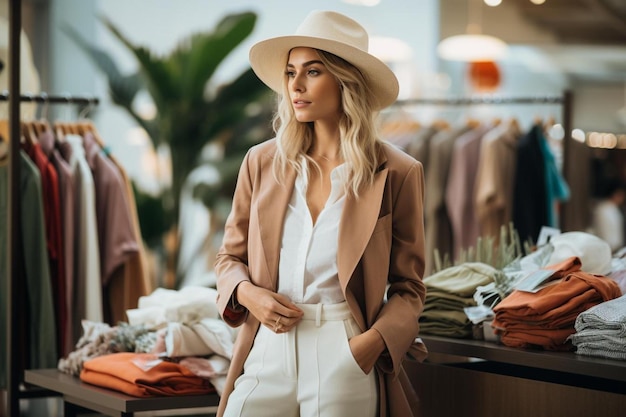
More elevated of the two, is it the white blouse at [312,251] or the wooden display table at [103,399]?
the white blouse at [312,251]

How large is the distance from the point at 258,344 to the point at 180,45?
14.7 ft

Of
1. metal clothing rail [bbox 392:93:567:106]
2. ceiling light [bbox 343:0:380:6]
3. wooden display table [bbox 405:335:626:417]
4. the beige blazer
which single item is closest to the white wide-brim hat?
the beige blazer

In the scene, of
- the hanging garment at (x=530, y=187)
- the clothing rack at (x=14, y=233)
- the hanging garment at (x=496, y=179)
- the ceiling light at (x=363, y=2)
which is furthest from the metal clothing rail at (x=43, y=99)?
the ceiling light at (x=363, y=2)

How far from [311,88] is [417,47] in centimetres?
699

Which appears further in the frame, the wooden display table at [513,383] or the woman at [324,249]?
the wooden display table at [513,383]

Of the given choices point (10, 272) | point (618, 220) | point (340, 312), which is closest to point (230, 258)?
Result: point (340, 312)

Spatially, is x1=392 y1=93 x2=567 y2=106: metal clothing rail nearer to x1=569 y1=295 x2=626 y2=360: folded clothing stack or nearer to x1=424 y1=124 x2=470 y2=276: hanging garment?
x1=424 y1=124 x2=470 y2=276: hanging garment

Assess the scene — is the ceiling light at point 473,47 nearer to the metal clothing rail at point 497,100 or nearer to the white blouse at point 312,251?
the metal clothing rail at point 497,100

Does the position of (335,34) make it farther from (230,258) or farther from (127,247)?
(127,247)

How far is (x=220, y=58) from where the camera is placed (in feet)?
21.9

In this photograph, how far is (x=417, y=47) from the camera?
368 inches

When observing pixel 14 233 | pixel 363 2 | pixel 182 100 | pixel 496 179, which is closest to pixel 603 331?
pixel 14 233

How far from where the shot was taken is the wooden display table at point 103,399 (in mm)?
3100

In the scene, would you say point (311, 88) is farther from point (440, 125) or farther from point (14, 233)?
point (440, 125)
